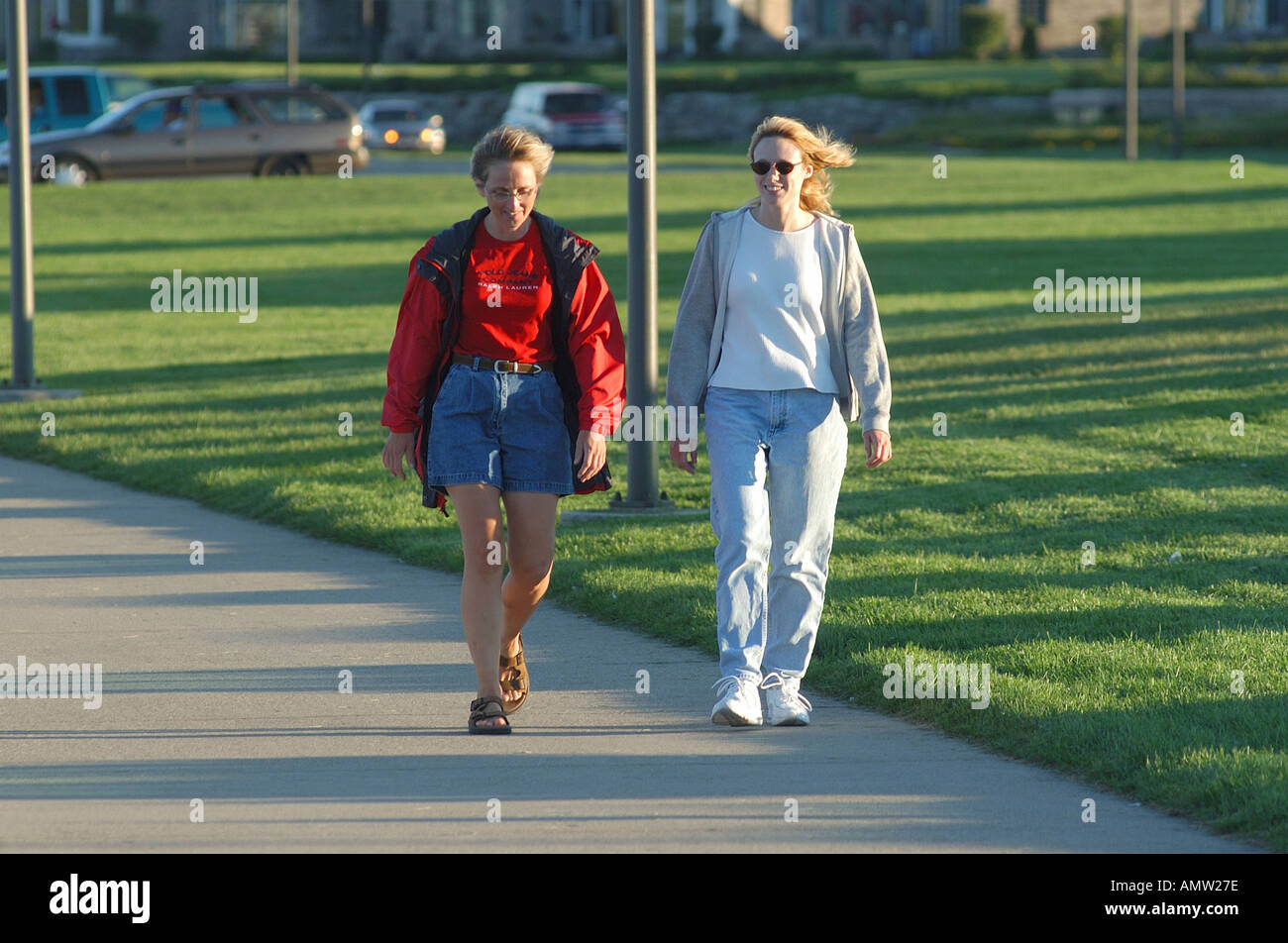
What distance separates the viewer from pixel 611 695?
21.0 ft

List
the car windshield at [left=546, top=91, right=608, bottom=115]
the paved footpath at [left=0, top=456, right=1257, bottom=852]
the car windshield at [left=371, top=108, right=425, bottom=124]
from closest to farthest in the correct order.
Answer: the paved footpath at [left=0, top=456, right=1257, bottom=852] < the car windshield at [left=546, top=91, right=608, bottom=115] < the car windshield at [left=371, top=108, right=425, bottom=124]

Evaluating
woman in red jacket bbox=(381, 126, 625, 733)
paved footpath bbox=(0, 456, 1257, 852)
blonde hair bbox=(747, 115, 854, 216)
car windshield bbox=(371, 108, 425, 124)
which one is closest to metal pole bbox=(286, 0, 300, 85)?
car windshield bbox=(371, 108, 425, 124)

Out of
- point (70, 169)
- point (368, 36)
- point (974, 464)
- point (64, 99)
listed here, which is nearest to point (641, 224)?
point (974, 464)

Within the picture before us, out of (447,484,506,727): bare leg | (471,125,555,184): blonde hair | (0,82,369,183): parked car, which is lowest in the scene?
(447,484,506,727): bare leg

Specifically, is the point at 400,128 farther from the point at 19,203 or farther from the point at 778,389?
the point at 778,389

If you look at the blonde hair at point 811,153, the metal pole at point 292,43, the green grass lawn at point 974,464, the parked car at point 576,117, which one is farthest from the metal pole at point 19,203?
the parked car at point 576,117

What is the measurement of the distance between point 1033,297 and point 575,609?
11441mm

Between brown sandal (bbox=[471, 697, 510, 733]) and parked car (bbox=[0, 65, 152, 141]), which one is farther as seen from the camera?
parked car (bbox=[0, 65, 152, 141])

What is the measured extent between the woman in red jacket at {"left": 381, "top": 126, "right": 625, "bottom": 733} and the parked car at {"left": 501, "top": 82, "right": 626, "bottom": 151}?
41737 mm

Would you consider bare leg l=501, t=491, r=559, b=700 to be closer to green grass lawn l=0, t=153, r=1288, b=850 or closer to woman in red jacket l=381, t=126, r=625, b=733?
woman in red jacket l=381, t=126, r=625, b=733

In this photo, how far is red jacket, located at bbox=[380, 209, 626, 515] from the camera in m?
5.77

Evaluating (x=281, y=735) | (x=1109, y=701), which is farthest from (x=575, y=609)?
(x=1109, y=701)

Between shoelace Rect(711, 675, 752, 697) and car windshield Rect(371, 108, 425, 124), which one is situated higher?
car windshield Rect(371, 108, 425, 124)

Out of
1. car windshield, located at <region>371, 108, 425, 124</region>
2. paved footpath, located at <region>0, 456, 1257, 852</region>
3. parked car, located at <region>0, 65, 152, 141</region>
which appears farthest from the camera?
car windshield, located at <region>371, 108, 425, 124</region>
